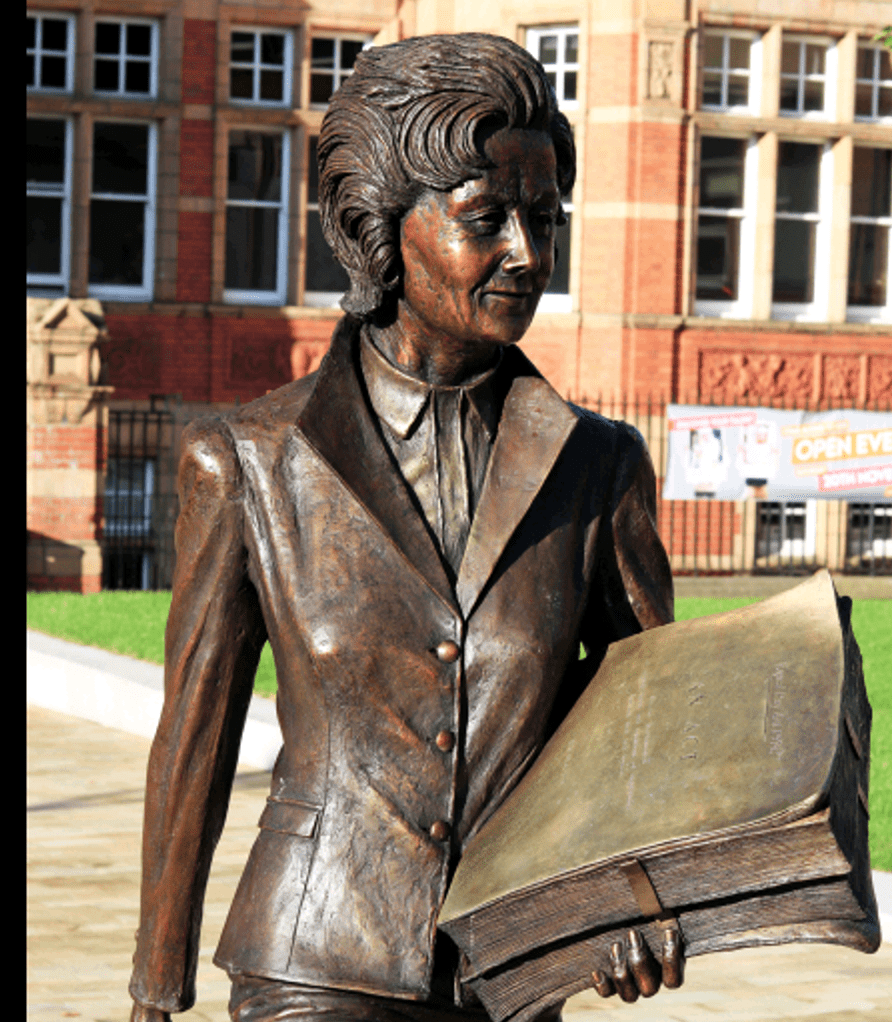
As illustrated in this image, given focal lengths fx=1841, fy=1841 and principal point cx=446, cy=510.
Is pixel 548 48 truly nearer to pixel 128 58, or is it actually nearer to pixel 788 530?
pixel 128 58

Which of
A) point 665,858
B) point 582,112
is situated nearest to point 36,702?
point 665,858

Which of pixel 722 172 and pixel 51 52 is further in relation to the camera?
pixel 722 172

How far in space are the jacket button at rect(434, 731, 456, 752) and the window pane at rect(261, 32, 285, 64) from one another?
78.2 feet

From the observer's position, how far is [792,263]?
25688 millimetres

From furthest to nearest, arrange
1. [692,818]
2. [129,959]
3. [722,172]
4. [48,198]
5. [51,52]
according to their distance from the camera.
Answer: [722,172] < [48,198] < [51,52] < [129,959] < [692,818]

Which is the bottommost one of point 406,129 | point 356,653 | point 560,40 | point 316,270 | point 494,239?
point 356,653

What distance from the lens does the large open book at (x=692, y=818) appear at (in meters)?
2.03

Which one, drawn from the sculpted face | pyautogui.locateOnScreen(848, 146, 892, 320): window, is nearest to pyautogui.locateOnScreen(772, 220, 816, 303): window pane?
pyautogui.locateOnScreen(848, 146, 892, 320): window

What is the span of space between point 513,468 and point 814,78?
2397 cm

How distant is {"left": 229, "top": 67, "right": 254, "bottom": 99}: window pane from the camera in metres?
25.2

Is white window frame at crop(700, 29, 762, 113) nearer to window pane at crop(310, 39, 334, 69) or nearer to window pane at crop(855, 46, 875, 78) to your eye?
window pane at crop(855, 46, 875, 78)

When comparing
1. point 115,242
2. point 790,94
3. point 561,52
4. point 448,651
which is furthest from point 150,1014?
point 790,94

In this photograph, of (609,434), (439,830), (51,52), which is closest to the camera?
(439,830)

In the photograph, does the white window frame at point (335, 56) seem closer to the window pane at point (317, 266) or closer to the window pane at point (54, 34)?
the window pane at point (317, 266)
